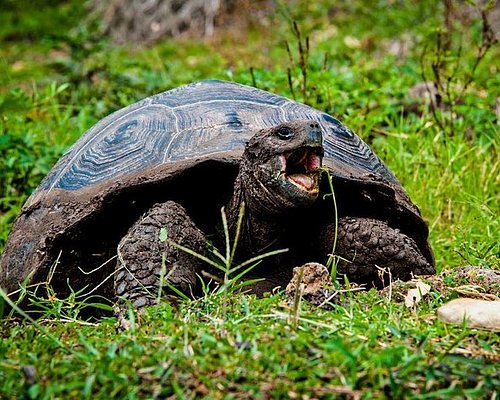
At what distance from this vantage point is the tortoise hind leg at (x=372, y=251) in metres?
3.40

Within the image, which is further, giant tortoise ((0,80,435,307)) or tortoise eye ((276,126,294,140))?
giant tortoise ((0,80,435,307))

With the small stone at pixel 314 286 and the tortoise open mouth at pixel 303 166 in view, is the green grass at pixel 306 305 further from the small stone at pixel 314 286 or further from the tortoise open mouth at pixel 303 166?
the tortoise open mouth at pixel 303 166

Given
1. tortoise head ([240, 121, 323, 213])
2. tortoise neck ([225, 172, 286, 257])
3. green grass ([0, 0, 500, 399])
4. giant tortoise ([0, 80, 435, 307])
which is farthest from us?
Answer: tortoise neck ([225, 172, 286, 257])

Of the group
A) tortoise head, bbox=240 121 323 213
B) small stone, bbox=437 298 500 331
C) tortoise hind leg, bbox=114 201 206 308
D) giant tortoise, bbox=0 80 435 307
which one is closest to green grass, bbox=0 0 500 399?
small stone, bbox=437 298 500 331

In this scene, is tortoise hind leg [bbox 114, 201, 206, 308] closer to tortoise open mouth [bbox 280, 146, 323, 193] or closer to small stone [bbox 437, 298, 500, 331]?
tortoise open mouth [bbox 280, 146, 323, 193]

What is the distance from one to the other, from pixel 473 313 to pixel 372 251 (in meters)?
0.94

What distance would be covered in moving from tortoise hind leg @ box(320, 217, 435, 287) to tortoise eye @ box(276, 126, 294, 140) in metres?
0.59

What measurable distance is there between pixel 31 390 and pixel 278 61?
7.89 m

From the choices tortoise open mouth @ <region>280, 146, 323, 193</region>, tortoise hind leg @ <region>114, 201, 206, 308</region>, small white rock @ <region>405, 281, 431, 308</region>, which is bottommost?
small white rock @ <region>405, 281, 431, 308</region>

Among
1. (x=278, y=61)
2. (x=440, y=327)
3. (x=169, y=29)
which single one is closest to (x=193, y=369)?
(x=440, y=327)

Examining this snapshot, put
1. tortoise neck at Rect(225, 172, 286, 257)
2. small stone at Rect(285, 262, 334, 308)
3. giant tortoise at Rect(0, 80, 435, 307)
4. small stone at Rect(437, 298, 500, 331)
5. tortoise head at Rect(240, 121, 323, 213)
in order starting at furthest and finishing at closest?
tortoise neck at Rect(225, 172, 286, 257)
giant tortoise at Rect(0, 80, 435, 307)
tortoise head at Rect(240, 121, 323, 213)
small stone at Rect(285, 262, 334, 308)
small stone at Rect(437, 298, 500, 331)

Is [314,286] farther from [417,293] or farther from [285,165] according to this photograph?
[285,165]

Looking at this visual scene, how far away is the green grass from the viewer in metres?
2.03

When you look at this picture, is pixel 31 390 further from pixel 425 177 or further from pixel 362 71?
pixel 362 71
